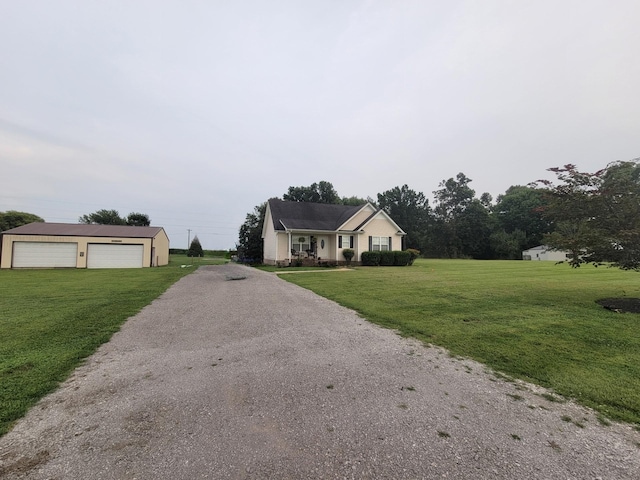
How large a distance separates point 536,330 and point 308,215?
869 inches

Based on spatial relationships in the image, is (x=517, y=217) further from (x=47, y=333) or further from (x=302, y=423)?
(x=47, y=333)

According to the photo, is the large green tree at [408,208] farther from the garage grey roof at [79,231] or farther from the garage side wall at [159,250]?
the garage grey roof at [79,231]

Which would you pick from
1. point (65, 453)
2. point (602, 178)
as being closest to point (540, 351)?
point (65, 453)

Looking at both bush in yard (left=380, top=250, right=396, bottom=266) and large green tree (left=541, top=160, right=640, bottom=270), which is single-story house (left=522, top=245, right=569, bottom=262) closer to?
bush in yard (left=380, top=250, right=396, bottom=266)

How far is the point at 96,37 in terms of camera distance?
37.6 feet

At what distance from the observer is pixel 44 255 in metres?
23.0

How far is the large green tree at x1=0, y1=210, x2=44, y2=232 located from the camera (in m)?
43.6

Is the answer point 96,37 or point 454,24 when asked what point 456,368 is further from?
point 96,37

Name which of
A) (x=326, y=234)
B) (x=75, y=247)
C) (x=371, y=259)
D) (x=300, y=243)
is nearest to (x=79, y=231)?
(x=75, y=247)

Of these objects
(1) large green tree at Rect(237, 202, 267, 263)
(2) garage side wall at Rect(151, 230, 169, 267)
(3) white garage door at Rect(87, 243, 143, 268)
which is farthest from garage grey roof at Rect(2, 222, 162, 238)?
(1) large green tree at Rect(237, 202, 267, 263)

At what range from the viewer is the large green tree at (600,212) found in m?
7.83

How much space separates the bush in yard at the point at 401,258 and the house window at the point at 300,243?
758 cm

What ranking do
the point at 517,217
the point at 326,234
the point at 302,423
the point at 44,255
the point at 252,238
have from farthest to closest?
the point at 517,217 → the point at 252,238 → the point at 326,234 → the point at 44,255 → the point at 302,423

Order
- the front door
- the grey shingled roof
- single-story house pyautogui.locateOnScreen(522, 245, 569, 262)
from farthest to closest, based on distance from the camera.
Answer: single-story house pyautogui.locateOnScreen(522, 245, 569, 262) < the front door < the grey shingled roof
